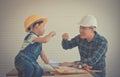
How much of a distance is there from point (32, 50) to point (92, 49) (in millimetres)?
524

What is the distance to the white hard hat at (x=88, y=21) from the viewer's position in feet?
8.31

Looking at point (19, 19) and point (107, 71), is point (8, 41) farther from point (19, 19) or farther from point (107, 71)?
point (107, 71)

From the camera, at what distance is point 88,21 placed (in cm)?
254

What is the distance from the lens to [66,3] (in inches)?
103

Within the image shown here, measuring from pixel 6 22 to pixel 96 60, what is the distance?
874 millimetres

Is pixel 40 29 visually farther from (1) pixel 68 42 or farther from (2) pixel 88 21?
(2) pixel 88 21

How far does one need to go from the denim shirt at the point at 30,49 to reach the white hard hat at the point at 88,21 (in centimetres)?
42

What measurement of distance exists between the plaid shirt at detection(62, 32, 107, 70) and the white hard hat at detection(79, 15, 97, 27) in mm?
96

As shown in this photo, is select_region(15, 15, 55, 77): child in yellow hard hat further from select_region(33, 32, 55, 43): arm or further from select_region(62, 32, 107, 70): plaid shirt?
→ select_region(62, 32, 107, 70): plaid shirt

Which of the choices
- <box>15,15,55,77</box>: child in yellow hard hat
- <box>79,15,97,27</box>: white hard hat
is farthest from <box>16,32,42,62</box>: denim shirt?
<box>79,15,97,27</box>: white hard hat

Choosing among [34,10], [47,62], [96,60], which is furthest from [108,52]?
[34,10]

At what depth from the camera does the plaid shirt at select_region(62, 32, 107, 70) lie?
99.0 inches

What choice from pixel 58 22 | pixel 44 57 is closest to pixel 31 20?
pixel 58 22

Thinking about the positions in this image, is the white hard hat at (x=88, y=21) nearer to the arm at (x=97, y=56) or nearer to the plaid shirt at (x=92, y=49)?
the plaid shirt at (x=92, y=49)
